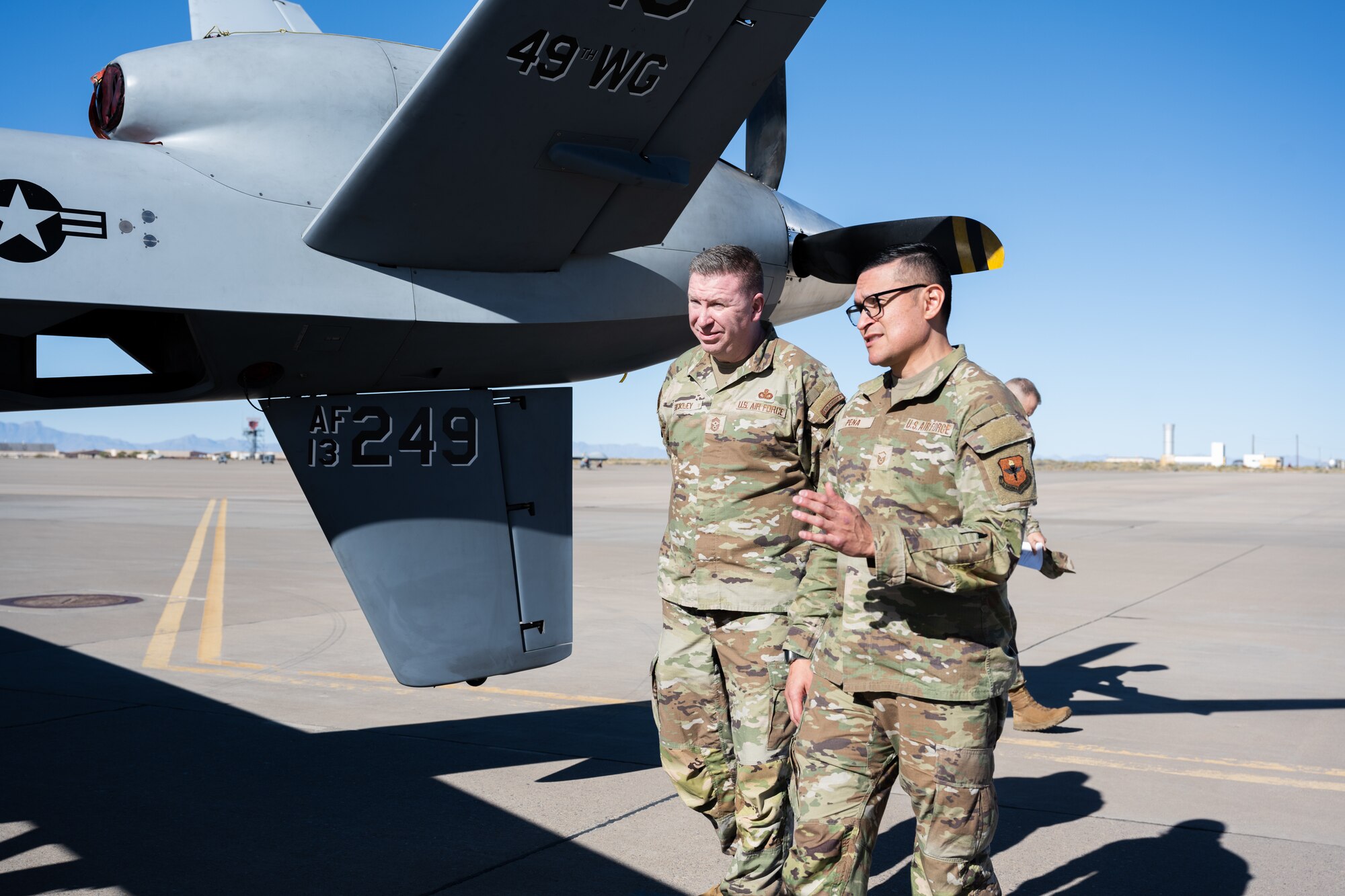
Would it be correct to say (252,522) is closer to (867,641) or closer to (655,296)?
(655,296)

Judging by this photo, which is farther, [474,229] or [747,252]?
[474,229]

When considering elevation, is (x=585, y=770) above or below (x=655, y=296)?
below

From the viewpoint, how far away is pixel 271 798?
176 inches

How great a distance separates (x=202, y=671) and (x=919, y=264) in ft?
20.3

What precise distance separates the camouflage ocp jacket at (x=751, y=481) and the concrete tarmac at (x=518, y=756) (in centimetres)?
113

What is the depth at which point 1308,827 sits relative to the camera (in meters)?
4.20

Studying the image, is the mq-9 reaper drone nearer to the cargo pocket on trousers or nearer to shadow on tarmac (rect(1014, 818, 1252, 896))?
the cargo pocket on trousers

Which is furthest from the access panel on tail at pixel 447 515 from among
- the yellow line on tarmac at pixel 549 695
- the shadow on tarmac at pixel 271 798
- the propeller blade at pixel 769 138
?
the yellow line on tarmac at pixel 549 695

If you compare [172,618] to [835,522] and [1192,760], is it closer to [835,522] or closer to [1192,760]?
[1192,760]

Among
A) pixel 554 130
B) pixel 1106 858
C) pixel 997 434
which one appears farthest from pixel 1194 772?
pixel 554 130

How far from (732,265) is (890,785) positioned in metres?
1.58

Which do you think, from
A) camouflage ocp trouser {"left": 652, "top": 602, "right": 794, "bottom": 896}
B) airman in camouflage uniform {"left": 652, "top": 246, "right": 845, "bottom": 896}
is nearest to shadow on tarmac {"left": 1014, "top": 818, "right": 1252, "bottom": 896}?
camouflage ocp trouser {"left": 652, "top": 602, "right": 794, "bottom": 896}

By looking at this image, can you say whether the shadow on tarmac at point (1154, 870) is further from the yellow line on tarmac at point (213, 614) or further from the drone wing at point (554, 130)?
the yellow line on tarmac at point (213, 614)

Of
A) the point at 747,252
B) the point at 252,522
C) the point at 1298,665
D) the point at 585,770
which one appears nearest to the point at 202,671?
the point at 585,770
